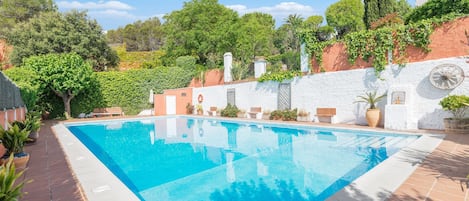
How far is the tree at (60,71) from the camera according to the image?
14.1 m

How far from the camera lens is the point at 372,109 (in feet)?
33.9

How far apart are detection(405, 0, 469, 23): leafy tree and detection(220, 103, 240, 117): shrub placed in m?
11.1

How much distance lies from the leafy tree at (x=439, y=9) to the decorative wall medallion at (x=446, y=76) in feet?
10.1

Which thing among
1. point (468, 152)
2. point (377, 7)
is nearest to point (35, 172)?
point (468, 152)

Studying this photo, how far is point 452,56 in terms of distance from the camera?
9.17 m

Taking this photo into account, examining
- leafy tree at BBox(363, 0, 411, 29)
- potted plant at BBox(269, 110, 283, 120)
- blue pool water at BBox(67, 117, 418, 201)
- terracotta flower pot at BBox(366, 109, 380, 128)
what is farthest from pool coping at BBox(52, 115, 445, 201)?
leafy tree at BBox(363, 0, 411, 29)

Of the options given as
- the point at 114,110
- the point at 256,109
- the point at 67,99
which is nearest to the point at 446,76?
the point at 256,109

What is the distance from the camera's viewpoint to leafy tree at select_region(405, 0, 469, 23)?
1093 cm

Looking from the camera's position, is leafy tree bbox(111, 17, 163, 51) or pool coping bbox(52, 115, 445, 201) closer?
pool coping bbox(52, 115, 445, 201)

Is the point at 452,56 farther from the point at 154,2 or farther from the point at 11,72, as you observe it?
the point at 154,2

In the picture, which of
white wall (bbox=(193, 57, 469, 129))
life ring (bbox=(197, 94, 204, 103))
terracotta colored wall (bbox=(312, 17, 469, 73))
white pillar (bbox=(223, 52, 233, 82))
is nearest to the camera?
terracotta colored wall (bbox=(312, 17, 469, 73))

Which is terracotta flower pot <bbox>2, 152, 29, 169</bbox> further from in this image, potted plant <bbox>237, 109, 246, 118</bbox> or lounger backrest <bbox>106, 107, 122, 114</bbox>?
lounger backrest <bbox>106, 107, 122, 114</bbox>

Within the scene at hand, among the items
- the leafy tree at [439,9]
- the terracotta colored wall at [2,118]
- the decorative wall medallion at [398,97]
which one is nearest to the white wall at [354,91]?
the decorative wall medallion at [398,97]

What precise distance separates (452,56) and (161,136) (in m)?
11.2
